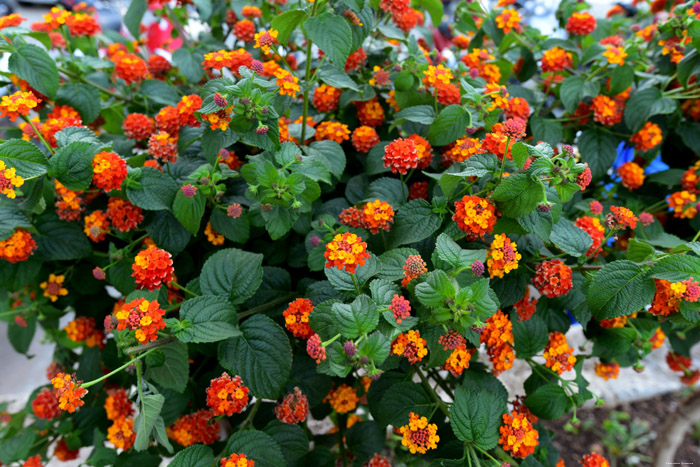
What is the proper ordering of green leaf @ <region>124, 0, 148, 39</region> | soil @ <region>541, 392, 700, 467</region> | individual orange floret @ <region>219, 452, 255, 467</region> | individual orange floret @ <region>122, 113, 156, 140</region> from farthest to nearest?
soil @ <region>541, 392, 700, 467</region> → green leaf @ <region>124, 0, 148, 39</region> → individual orange floret @ <region>122, 113, 156, 140</region> → individual orange floret @ <region>219, 452, 255, 467</region>

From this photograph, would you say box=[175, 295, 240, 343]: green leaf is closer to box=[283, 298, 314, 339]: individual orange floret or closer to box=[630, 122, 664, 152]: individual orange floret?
box=[283, 298, 314, 339]: individual orange floret

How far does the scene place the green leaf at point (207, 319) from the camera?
887 mm

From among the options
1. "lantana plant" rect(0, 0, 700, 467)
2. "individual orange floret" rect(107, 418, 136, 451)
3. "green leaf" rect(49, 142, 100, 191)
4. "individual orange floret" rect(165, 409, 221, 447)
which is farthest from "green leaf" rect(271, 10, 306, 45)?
"individual orange floret" rect(107, 418, 136, 451)

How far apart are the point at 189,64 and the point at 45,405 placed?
105cm

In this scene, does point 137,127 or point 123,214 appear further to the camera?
point 137,127

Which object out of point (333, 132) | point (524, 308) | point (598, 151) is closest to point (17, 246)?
point (333, 132)

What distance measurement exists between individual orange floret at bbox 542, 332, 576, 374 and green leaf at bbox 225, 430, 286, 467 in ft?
2.11

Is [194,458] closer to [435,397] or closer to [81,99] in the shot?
[435,397]

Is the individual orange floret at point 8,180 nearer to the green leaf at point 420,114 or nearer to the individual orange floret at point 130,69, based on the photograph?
the individual orange floret at point 130,69

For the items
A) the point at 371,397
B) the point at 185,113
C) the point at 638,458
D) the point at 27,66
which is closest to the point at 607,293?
the point at 371,397

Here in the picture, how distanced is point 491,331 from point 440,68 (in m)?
0.63

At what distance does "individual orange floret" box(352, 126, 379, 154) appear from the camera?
3.95 feet

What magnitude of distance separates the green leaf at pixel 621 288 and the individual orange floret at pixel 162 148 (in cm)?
95

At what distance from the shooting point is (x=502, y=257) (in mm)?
922
